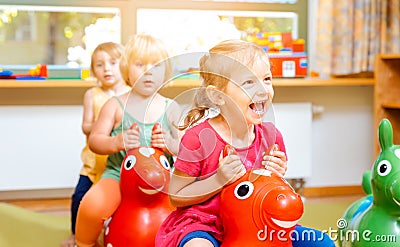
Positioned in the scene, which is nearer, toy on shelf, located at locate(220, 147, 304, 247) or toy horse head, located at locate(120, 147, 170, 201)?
toy on shelf, located at locate(220, 147, 304, 247)

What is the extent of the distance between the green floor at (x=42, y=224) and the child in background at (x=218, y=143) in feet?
3.47

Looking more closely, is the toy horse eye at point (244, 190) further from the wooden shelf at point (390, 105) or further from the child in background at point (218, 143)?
the wooden shelf at point (390, 105)

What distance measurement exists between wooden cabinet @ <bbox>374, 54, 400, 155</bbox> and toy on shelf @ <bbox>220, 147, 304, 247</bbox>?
80.9 inches

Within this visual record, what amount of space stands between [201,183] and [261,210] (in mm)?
149

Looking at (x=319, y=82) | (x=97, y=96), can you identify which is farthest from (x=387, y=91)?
(x=97, y=96)

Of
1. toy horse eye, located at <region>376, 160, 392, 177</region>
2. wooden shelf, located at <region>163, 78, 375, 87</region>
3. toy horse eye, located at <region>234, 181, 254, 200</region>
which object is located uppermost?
wooden shelf, located at <region>163, 78, 375, 87</region>

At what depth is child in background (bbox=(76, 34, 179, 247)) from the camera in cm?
144

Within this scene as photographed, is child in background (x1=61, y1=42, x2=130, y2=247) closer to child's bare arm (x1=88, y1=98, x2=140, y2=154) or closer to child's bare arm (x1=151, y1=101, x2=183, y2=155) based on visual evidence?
child's bare arm (x1=88, y1=98, x2=140, y2=154)

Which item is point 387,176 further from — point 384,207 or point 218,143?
point 218,143

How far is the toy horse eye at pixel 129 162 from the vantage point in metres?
1.62

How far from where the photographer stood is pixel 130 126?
1572mm

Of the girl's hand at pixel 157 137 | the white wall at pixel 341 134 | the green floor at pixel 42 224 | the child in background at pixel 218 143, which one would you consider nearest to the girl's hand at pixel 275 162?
the child in background at pixel 218 143

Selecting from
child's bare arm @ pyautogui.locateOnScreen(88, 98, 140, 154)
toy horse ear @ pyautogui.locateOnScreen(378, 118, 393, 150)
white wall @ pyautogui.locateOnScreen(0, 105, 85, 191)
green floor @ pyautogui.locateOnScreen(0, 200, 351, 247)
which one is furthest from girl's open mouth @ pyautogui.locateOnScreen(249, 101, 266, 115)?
white wall @ pyautogui.locateOnScreen(0, 105, 85, 191)

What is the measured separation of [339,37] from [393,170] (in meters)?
1.96
